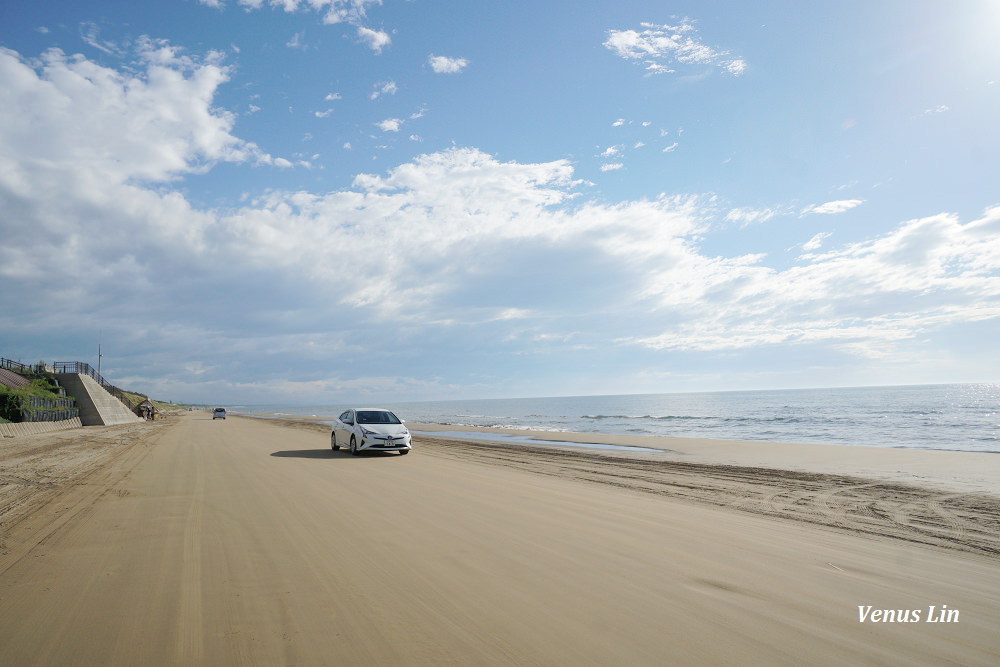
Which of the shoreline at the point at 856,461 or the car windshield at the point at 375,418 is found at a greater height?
the car windshield at the point at 375,418

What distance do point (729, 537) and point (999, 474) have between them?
510 inches

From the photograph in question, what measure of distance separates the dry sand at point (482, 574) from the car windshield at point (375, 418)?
8.01 m

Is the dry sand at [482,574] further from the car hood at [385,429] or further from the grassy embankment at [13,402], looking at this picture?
the grassy embankment at [13,402]

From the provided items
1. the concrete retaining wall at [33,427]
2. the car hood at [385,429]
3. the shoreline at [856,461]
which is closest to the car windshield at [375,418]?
the car hood at [385,429]

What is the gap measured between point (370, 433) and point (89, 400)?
4086 centimetres

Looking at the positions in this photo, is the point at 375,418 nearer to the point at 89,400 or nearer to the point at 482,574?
the point at 482,574

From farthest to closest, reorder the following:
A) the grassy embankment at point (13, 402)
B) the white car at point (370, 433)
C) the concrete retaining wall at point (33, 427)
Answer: the grassy embankment at point (13, 402) < the concrete retaining wall at point (33, 427) < the white car at point (370, 433)

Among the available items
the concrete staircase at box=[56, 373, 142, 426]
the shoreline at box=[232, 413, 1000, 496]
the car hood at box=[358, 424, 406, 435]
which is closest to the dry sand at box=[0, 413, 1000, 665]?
the shoreline at box=[232, 413, 1000, 496]

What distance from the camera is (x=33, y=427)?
3189cm

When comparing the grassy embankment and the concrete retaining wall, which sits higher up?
the grassy embankment

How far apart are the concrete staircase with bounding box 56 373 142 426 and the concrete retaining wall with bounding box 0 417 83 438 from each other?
237 cm

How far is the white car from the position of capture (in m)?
17.2

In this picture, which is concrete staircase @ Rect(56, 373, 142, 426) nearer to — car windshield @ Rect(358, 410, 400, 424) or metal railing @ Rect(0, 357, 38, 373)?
metal railing @ Rect(0, 357, 38, 373)

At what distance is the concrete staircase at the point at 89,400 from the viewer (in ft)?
142
